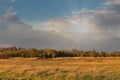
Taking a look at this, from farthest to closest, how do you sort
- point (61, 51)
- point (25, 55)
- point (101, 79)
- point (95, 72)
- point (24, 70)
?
point (61, 51), point (25, 55), point (24, 70), point (95, 72), point (101, 79)

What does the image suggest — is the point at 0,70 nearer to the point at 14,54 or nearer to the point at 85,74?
the point at 85,74

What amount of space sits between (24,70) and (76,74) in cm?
687

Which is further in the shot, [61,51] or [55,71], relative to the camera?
[61,51]

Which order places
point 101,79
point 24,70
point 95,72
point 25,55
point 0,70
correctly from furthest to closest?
point 25,55 < point 0,70 < point 24,70 < point 95,72 < point 101,79

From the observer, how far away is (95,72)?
37875mm

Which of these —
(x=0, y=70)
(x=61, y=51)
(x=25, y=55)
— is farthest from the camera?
(x=61, y=51)

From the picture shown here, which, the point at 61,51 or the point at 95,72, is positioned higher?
the point at 61,51

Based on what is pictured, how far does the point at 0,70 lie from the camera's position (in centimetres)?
4391

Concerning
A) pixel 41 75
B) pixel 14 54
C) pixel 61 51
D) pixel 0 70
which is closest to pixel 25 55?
pixel 14 54

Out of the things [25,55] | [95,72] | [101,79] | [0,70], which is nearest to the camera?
[101,79]

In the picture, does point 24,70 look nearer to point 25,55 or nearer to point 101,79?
point 101,79

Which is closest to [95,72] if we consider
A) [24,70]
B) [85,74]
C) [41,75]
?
[85,74]

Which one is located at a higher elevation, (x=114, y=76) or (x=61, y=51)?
(x=61, y=51)

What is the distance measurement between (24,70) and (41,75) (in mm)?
3294
